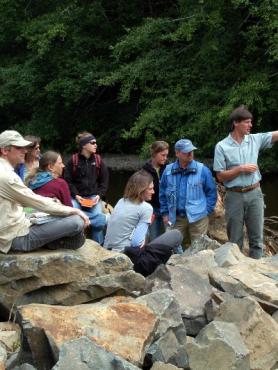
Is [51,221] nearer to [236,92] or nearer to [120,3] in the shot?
[236,92]

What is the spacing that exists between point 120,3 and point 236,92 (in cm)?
708

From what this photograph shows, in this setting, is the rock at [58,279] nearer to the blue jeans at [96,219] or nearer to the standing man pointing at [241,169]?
the standing man pointing at [241,169]

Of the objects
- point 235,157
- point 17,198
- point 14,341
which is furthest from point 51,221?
point 235,157

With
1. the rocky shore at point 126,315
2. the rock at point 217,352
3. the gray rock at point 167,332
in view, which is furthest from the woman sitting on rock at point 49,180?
the rock at point 217,352

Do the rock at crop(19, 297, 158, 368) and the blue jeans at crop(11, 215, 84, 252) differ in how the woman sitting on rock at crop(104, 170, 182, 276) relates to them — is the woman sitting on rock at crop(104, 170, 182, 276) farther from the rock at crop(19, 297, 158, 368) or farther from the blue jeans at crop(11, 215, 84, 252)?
the rock at crop(19, 297, 158, 368)

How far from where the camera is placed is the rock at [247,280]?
5207 mm

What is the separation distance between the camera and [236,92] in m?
14.4

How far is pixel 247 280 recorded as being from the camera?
5.45 m

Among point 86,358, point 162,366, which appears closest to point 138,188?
point 162,366

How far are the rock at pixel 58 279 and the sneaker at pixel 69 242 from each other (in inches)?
1.6

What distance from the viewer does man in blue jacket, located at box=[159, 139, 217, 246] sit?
21.9ft

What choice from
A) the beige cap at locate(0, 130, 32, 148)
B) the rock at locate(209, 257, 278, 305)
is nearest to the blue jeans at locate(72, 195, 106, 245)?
the rock at locate(209, 257, 278, 305)

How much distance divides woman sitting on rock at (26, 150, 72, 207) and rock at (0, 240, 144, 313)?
3.45 ft

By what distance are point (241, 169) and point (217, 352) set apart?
100 inches
